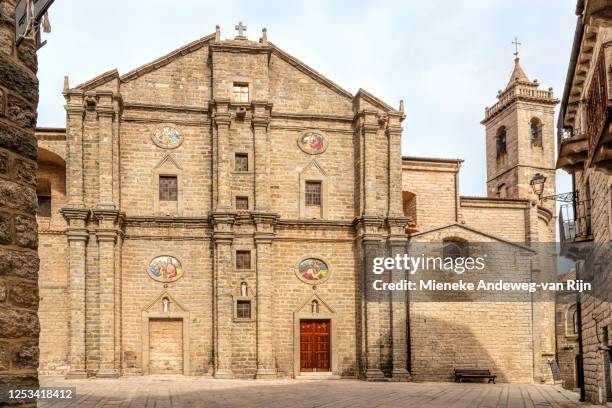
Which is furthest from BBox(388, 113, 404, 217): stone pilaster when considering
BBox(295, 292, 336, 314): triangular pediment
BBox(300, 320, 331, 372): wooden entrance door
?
BBox(300, 320, 331, 372): wooden entrance door

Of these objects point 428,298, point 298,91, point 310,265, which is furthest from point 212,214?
point 428,298

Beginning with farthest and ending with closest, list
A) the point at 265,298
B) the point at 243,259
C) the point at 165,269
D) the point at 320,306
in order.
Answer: the point at 320,306 → the point at 243,259 → the point at 165,269 → the point at 265,298

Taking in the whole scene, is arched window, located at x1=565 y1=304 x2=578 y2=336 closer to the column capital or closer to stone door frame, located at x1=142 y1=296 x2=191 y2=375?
stone door frame, located at x1=142 y1=296 x2=191 y2=375

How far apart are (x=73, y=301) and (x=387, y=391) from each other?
38.8ft

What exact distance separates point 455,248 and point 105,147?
48.9 feet

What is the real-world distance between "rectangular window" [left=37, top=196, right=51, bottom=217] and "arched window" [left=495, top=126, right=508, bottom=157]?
26797 millimetres

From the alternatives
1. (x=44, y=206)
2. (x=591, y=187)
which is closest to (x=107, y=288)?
(x=44, y=206)

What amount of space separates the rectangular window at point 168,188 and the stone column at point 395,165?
8.43 meters

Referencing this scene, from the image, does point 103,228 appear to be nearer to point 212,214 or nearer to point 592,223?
point 212,214

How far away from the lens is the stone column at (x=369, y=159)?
104ft

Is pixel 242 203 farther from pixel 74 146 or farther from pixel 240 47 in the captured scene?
pixel 74 146

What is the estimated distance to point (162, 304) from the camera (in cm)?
3023

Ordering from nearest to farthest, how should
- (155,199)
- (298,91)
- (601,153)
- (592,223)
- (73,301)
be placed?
(601,153) → (592,223) → (73,301) → (155,199) → (298,91)

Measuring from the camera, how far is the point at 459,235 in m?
32.9
